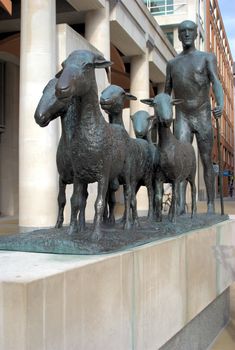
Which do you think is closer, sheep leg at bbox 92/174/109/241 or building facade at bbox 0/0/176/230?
sheep leg at bbox 92/174/109/241

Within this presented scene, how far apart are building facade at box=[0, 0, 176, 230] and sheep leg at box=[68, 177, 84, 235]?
29.9 feet

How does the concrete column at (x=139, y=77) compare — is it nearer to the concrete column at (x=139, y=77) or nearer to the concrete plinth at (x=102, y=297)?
the concrete column at (x=139, y=77)

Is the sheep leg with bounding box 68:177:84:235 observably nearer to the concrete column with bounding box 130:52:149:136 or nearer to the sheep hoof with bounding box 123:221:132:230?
the sheep hoof with bounding box 123:221:132:230

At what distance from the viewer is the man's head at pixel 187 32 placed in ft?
23.1

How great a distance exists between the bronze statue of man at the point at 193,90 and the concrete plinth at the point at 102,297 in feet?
7.90

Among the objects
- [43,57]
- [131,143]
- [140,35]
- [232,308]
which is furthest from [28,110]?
[140,35]

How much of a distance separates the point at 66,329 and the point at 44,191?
1070 centimetres

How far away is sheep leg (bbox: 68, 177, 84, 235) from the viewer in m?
4.18

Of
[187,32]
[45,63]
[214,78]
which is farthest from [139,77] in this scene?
[214,78]

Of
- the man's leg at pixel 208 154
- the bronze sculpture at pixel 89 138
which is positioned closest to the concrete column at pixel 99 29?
the man's leg at pixel 208 154

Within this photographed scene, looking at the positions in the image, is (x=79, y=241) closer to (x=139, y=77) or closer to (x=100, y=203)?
(x=100, y=203)

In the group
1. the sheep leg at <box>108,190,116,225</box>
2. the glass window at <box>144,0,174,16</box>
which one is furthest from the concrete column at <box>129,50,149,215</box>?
the sheep leg at <box>108,190,116,225</box>

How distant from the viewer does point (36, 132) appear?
13375 millimetres

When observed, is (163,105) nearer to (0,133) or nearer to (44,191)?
(44,191)
